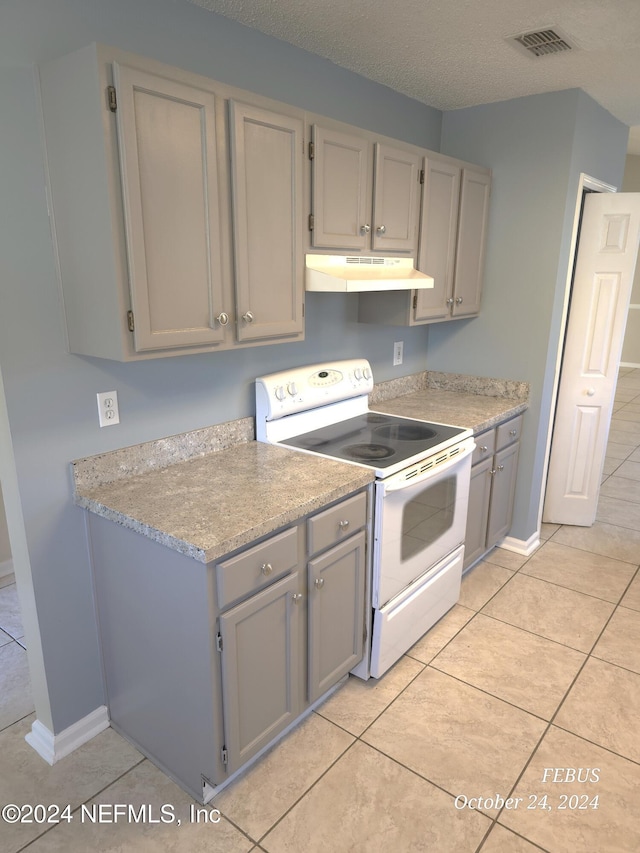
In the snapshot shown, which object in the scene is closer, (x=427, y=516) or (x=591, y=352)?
(x=427, y=516)

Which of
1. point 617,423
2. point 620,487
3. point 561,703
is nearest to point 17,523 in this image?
point 561,703

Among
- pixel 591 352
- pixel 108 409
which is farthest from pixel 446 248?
pixel 108 409

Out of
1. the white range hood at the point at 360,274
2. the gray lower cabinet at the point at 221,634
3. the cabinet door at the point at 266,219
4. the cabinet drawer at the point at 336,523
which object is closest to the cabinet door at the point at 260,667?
the gray lower cabinet at the point at 221,634

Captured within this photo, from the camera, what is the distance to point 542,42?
2.30m

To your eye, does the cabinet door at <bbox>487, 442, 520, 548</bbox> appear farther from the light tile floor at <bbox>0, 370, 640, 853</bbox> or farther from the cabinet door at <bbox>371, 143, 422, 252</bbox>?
the cabinet door at <bbox>371, 143, 422, 252</bbox>

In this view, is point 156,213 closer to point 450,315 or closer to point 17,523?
point 17,523

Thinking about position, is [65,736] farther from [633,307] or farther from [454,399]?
[633,307]

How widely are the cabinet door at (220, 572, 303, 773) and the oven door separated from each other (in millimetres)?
466

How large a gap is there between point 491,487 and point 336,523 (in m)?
1.41

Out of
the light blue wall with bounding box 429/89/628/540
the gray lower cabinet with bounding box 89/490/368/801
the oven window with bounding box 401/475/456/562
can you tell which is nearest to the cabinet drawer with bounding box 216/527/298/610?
the gray lower cabinet with bounding box 89/490/368/801

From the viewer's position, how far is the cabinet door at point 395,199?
2.46 meters

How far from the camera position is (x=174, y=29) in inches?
75.5

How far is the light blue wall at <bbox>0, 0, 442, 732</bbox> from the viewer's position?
1632mm

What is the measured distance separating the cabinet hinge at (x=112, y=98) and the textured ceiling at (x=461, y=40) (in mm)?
699
